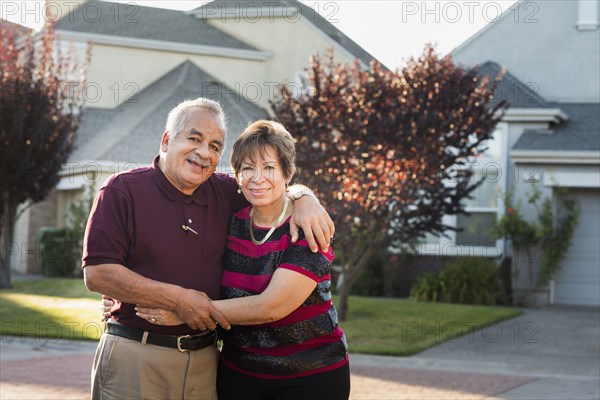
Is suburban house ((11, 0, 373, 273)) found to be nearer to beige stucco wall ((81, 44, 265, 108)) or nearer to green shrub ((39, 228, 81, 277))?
beige stucco wall ((81, 44, 265, 108))

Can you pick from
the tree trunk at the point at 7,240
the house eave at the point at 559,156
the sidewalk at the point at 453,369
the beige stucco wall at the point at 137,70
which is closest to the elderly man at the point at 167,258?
the sidewalk at the point at 453,369

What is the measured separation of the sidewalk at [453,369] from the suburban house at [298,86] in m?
2.99

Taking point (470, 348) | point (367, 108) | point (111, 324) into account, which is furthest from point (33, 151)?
point (111, 324)

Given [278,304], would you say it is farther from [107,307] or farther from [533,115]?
[533,115]

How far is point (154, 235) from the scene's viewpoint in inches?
158

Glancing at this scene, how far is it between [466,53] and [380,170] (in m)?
9.40

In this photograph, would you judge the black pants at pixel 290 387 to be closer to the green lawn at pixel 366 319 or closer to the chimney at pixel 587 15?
the green lawn at pixel 366 319

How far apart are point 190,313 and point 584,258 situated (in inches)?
673

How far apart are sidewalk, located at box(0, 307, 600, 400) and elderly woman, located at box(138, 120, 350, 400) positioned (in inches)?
204

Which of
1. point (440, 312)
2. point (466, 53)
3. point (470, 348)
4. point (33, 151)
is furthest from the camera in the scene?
point (466, 53)

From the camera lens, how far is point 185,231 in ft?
13.4

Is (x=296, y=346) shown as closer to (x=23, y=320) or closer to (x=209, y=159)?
(x=209, y=159)

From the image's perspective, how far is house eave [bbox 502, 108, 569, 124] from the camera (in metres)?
19.9

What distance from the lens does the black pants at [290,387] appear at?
13.0 ft
